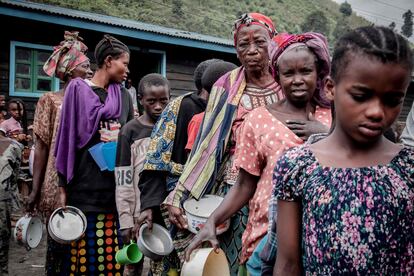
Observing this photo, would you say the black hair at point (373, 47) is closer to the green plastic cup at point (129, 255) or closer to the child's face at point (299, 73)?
the child's face at point (299, 73)

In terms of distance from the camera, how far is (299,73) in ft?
7.40

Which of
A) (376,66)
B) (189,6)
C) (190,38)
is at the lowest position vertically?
(376,66)

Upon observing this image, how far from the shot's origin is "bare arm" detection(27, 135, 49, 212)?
4.11 metres

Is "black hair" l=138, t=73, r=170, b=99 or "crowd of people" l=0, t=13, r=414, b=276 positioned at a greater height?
"black hair" l=138, t=73, r=170, b=99

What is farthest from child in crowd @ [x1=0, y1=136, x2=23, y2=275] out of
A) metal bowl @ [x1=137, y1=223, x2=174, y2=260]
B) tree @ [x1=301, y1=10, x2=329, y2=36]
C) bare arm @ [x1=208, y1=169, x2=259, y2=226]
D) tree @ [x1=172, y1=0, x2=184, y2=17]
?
tree @ [x1=301, y1=10, x2=329, y2=36]

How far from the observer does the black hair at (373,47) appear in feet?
4.49

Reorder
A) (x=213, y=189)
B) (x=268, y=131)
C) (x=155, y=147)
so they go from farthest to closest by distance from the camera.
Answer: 1. (x=155, y=147)
2. (x=213, y=189)
3. (x=268, y=131)

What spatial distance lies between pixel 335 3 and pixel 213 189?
116701 millimetres

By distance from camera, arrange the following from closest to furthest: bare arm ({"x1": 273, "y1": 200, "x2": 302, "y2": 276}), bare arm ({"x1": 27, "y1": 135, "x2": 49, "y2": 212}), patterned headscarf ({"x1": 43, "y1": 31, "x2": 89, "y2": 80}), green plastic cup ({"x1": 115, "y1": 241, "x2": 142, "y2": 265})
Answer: bare arm ({"x1": 273, "y1": 200, "x2": 302, "y2": 276}) → green plastic cup ({"x1": 115, "y1": 241, "x2": 142, "y2": 265}) → bare arm ({"x1": 27, "y1": 135, "x2": 49, "y2": 212}) → patterned headscarf ({"x1": 43, "y1": 31, "x2": 89, "y2": 80})

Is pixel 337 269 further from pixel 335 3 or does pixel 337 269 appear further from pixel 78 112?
pixel 335 3

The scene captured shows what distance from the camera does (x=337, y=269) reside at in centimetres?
141

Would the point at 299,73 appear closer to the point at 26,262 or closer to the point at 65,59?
the point at 65,59

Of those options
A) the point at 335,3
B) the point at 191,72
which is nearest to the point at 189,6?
the point at 191,72

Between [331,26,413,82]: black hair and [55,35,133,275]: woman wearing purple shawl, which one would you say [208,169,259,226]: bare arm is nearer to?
[331,26,413,82]: black hair
